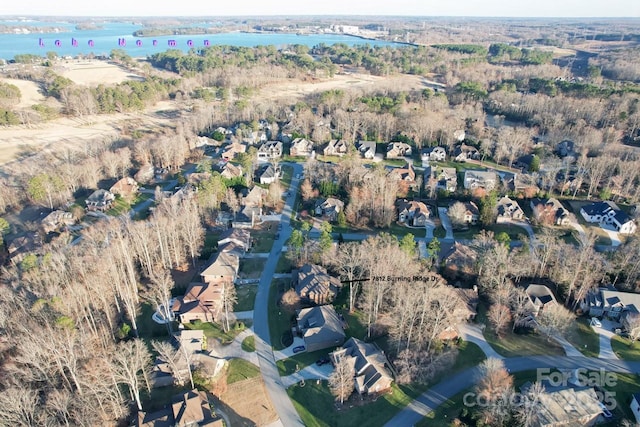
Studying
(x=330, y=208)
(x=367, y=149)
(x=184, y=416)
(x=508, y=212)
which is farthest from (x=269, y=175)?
(x=184, y=416)

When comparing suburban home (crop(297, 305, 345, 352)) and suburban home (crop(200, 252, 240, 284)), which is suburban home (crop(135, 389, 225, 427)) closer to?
suburban home (crop(297, 305, 345, 352))

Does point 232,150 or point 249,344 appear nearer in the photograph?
point 249,344

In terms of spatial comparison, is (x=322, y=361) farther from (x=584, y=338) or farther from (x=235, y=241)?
(x=584, y=338)

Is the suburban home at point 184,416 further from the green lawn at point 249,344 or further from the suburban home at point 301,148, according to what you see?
the suburban home at point 301,148

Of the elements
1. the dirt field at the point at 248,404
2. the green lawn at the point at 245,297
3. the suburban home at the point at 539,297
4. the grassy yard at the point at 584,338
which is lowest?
the dirt field at the point at 248,404

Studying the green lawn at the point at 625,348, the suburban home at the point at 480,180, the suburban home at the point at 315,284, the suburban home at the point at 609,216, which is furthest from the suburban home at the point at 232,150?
the green lawn at the point at 625,348

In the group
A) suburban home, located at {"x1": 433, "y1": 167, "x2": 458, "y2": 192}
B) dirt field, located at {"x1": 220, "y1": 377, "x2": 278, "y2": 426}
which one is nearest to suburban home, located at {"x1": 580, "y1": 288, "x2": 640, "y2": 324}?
suburban home, located at {"x1": 433, "y1": 167, "x2": 458, "y2": 192}
